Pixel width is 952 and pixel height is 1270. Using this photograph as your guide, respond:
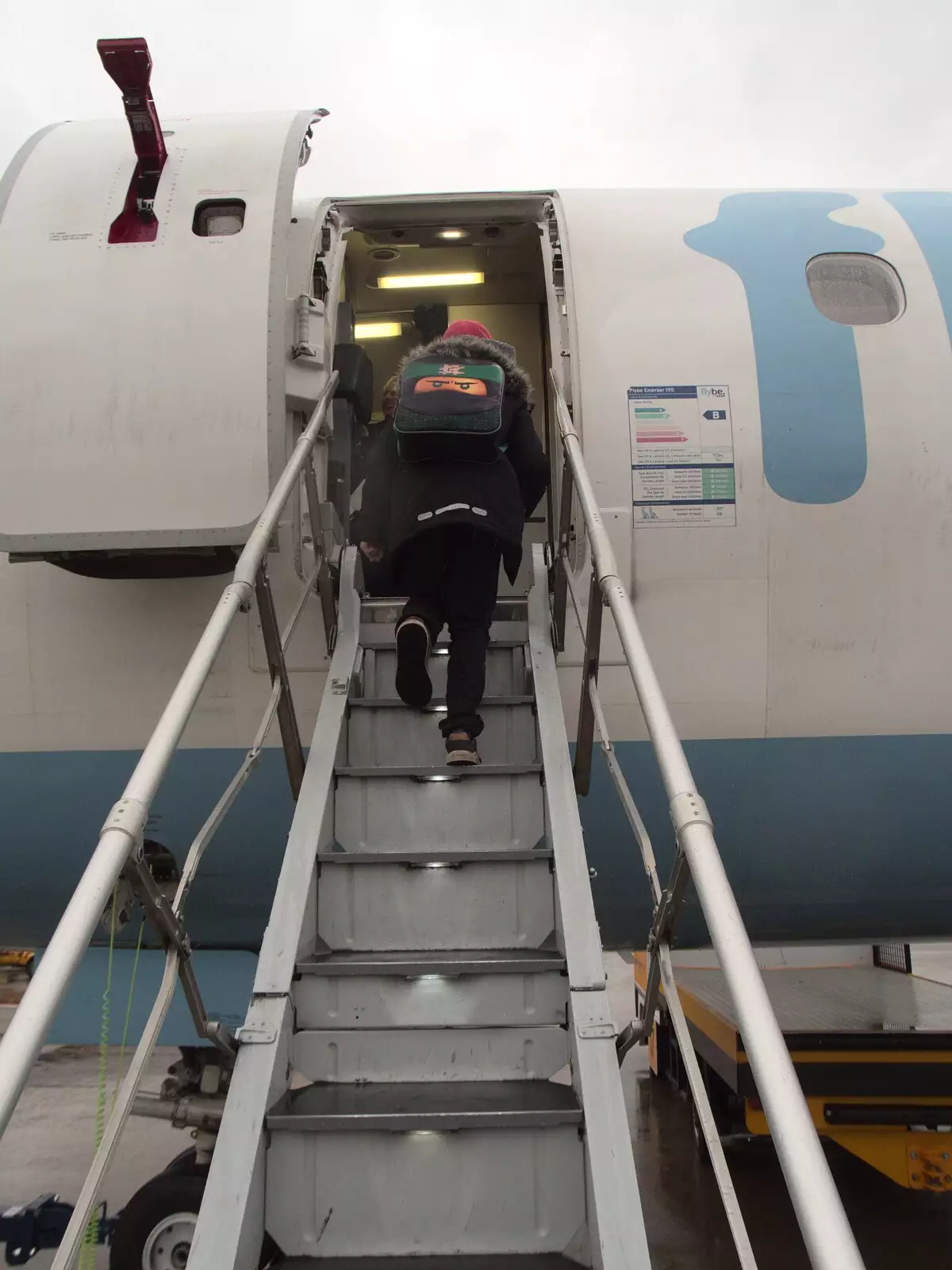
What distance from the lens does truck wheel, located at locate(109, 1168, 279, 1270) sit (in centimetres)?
454

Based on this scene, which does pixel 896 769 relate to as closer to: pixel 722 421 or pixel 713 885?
pixel 722 421

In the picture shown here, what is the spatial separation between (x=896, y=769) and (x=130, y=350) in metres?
3.36

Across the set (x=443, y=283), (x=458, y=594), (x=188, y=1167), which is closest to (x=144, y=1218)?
(x=188, y=1167)

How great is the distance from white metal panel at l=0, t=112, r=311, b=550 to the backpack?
583 mm

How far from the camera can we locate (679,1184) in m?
7.05

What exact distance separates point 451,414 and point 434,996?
1885 mm

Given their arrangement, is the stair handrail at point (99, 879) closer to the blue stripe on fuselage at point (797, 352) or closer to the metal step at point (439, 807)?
the metal step at point (439, 807)

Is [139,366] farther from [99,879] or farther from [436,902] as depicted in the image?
[99,879]

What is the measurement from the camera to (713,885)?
1.85 meters

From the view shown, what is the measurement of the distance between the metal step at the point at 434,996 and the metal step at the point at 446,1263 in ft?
1.89

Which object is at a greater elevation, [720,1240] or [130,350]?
[130,350]

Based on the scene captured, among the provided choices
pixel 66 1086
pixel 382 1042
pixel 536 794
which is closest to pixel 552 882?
pixel 536 794

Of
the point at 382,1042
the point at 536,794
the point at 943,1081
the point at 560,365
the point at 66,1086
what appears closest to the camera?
the point at 382,1042

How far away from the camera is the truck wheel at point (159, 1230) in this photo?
454cm
